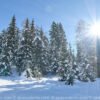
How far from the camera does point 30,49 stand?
2186cm

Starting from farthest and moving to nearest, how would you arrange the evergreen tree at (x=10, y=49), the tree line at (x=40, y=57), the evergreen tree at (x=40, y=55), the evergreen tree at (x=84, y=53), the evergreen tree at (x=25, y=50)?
the evergreen tree at (x=40, y=55), the evergreen tree at (x=25, y=50), the evergreen tree at (x=10, y=49), the evergreen tree at (x=84, y=53), the tree line at (x=40, y=57)

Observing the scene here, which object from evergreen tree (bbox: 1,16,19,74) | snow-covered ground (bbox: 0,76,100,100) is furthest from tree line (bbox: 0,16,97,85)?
snow-covered ground (bbox: 0,76,100,100)

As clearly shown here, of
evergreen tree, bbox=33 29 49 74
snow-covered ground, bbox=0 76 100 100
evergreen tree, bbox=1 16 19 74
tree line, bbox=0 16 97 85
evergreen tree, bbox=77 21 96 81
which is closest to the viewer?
snow-covered ground, bbox=0 76 100 100

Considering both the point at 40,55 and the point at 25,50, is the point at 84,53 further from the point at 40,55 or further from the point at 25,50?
the point at 25,50

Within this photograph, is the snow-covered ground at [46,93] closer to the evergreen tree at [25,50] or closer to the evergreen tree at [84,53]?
the evergreen tree at [84,53]

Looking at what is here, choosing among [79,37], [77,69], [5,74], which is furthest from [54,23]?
[5,74]

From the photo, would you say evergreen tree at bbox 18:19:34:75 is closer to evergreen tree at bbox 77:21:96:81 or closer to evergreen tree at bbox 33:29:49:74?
evergreen tree at bbox 33:29:49:74

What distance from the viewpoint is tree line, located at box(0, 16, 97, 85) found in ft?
61.6

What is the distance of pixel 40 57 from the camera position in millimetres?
25109

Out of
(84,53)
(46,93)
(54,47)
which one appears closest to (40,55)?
(54,47)

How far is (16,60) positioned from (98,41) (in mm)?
17358

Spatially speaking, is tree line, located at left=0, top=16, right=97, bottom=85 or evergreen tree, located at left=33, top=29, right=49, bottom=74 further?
evergreen tree, located at left=33, top=29, right=49, bottom=74

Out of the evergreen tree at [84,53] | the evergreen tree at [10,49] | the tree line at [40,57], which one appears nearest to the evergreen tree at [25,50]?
the tree line at [40,57]

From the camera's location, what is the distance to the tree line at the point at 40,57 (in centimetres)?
1877
